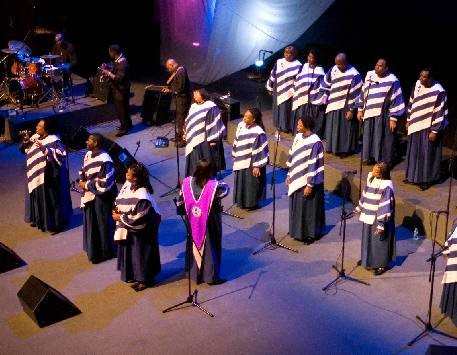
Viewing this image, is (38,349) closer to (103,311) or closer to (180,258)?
(103,311)

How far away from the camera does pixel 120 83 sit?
13359 millimetres

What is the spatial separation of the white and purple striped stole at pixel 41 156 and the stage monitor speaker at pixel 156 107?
442 centimetres

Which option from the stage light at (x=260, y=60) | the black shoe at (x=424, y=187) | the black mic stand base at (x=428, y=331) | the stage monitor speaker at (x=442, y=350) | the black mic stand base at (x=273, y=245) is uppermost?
the stage light at (x=260, y=60)

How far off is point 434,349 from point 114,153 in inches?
256

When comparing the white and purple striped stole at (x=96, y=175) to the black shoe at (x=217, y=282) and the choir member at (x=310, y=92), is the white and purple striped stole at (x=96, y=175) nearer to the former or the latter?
the black shoe at (x=217, y=282)

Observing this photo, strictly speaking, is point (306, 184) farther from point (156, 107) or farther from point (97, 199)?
point (156, 107)

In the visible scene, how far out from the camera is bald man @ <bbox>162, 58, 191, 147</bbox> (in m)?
12.7

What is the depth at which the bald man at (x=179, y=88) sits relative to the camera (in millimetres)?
12672

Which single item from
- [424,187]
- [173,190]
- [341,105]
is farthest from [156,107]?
[424,187]

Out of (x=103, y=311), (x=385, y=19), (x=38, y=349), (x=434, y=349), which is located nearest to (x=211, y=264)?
(x=103, y=311)

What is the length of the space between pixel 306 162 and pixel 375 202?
1171mm

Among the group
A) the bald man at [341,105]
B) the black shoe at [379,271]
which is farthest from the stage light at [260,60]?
the black shoe at [379,271]

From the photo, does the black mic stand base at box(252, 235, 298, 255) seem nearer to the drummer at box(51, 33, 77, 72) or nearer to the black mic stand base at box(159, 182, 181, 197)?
the black mic stand base at box(159, 182, 181, 197)

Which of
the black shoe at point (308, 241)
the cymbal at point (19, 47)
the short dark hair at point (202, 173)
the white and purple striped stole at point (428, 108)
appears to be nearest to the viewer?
the short dark hair at point (202, 173)
